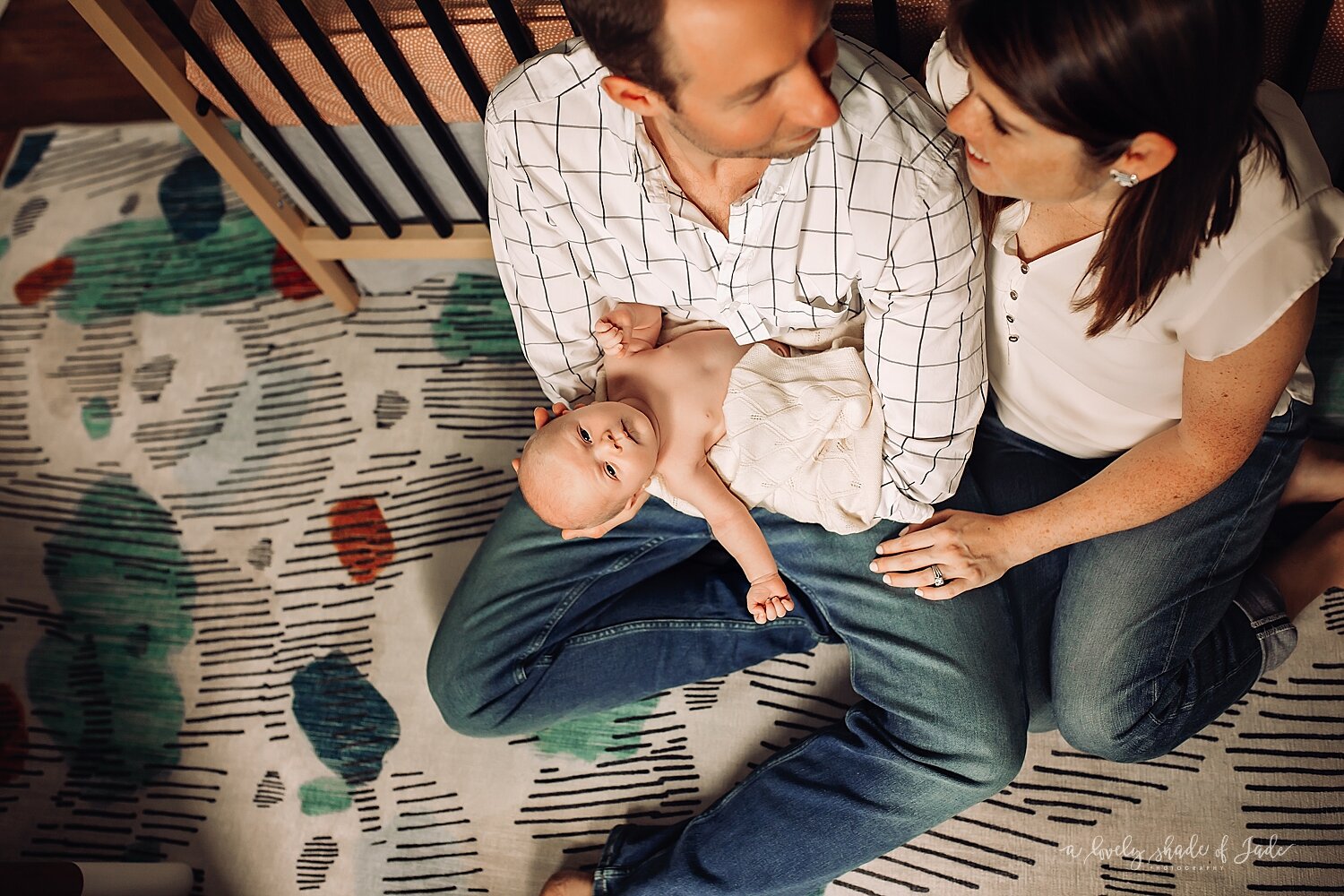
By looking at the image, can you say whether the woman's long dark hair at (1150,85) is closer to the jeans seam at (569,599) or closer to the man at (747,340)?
the man at (747,340)

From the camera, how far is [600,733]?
1570mm

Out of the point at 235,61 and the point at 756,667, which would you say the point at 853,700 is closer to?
the point at 756,667

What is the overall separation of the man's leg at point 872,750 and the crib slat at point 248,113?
0.97m

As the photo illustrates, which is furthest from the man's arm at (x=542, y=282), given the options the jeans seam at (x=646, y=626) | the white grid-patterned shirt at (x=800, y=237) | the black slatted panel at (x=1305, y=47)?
the black slatted panel at (x=1305, y=47)

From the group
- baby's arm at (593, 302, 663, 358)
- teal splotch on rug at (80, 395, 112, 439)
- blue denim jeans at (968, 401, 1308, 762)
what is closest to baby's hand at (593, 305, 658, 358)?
baby's arm at (593, 302, 663, 358)

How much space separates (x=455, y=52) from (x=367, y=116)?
8.3 inches

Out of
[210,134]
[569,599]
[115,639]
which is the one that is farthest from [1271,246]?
[115,639]

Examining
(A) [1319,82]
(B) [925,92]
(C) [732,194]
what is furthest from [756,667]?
(A) [1319,82]

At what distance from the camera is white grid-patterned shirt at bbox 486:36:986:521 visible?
3.40 ft

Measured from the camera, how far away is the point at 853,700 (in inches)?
60.3

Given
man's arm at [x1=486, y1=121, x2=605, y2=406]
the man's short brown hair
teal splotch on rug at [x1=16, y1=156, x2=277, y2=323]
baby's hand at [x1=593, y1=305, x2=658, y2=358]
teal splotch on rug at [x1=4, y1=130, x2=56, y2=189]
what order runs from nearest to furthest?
the man's short brown hair
man's arm at [x1=486, y1=121, x2=605, y2=406]
baby's hand at [x1=593, y1=305, x2=658, y2=358]
teal splotch on rug at [x1=16, y1=156, x2=277, y2=323]
teal splotch on rug at [x1=4, y1=130, x2=56, y2=189]

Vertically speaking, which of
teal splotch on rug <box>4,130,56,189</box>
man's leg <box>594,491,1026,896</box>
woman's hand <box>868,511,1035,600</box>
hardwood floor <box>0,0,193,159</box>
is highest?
hardwood floor <box>0,0,193,159</box>

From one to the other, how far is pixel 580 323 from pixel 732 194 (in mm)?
315

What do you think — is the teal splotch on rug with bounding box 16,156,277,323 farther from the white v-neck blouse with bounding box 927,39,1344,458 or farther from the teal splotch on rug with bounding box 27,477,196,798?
the white v-neck blouse with bounding box 927,39,1344,458
